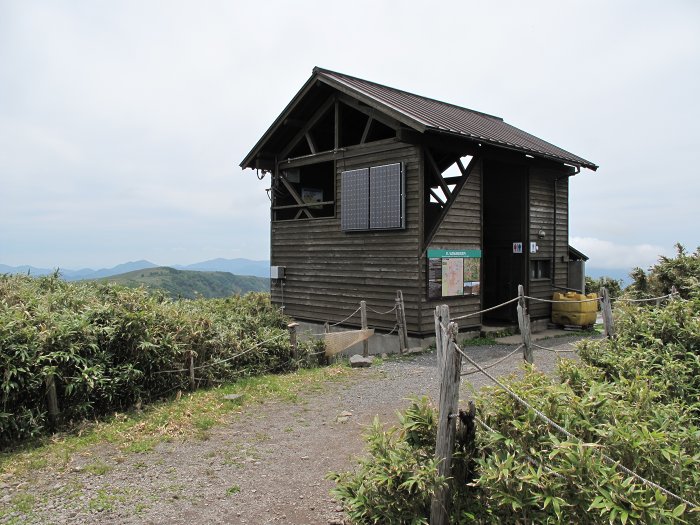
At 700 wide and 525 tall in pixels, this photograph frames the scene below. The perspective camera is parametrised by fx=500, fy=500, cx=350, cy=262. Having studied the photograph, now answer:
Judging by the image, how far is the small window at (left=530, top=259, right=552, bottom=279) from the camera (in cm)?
1653

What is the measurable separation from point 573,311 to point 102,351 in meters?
14.2

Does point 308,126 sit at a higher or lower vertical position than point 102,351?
higher

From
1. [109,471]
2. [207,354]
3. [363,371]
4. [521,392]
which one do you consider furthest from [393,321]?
[521,392]

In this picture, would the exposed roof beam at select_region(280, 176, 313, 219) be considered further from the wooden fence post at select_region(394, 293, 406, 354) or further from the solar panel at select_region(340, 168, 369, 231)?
the wooden fence post at select_region(394, 293, 406, 354)

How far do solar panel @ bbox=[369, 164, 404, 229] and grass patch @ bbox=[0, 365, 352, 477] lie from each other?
16.9ft

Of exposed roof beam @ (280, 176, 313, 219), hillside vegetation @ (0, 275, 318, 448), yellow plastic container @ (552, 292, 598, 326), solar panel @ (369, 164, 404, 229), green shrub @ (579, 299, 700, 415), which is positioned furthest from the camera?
exposed roof beam @ (280, 176, 313, 219)

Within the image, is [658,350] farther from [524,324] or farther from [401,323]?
[401,323]

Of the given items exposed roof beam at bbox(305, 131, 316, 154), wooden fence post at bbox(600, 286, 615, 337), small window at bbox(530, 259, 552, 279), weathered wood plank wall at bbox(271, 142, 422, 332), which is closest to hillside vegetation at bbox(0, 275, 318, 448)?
weathered wood plank wall at bbox(271, 142, 422, 332)

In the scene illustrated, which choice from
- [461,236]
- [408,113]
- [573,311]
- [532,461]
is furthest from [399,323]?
[532,461]

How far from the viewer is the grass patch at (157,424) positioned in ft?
20.2

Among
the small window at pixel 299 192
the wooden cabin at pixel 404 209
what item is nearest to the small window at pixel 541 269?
the wooden cabin at pixel 404 209

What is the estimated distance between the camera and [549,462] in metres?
3.31

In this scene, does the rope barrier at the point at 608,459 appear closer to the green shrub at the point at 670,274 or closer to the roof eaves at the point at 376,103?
the roof eaves at the point at 376,103

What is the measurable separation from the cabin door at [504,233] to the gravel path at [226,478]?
9.46 m
